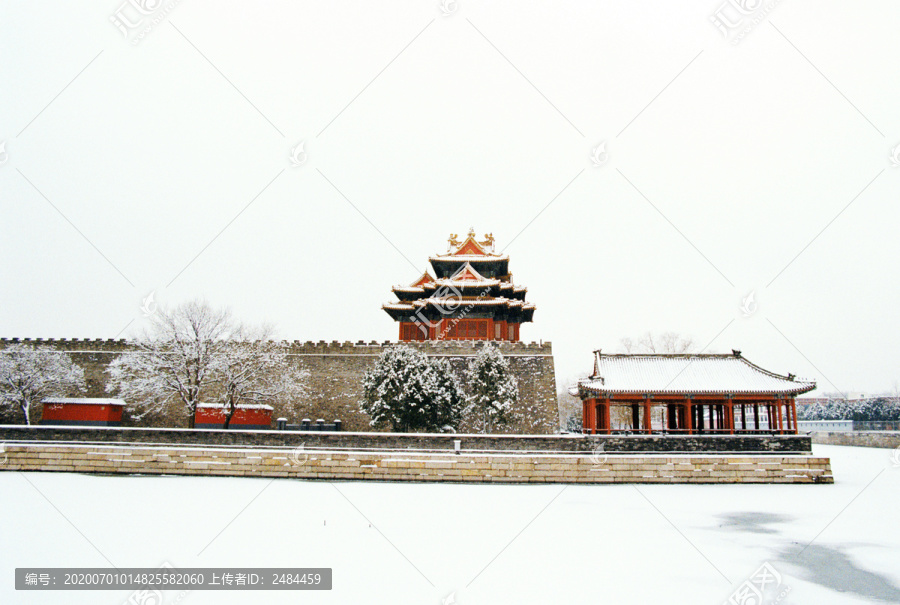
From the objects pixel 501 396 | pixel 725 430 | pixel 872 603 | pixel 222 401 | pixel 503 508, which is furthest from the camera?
pixel 222 401

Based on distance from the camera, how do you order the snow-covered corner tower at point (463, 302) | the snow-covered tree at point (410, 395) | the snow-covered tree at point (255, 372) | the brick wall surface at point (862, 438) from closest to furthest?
the snow-covered tree at point (410, 395) < the snow-covered tree at point (255, 372) < the snow-covered corner tower at point (463, 302) < the brick wall surface at point (862, 438)

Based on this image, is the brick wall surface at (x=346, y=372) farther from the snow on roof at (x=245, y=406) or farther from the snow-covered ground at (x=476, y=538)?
the snow-covered ground at (x=476, y=538)

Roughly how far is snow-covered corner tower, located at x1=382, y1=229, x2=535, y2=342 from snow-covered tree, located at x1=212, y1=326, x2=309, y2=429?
4.95 m

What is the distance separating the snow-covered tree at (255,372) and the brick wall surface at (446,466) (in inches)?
212

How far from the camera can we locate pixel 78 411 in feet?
73.0

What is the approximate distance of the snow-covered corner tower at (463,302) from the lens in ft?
79.0

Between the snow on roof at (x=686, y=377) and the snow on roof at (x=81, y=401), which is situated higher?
the snow on roof at (x=686, y=377)

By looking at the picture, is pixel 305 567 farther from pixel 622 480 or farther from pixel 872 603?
pixel 622 480

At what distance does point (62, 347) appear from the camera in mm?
23719

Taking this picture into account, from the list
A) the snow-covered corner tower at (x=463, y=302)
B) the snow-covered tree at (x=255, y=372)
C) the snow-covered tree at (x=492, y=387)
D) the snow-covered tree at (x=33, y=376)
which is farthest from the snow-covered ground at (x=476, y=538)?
the snow-covered corner tower at (x=463, y=302)

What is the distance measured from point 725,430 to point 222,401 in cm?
1812

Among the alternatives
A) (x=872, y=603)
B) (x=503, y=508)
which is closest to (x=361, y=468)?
(x=503, y=508)

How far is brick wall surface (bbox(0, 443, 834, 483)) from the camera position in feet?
48.8

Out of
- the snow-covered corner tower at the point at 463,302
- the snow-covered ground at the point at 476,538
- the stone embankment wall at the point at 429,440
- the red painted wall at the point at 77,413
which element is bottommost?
the snow-covered ground at the point at 476,538
